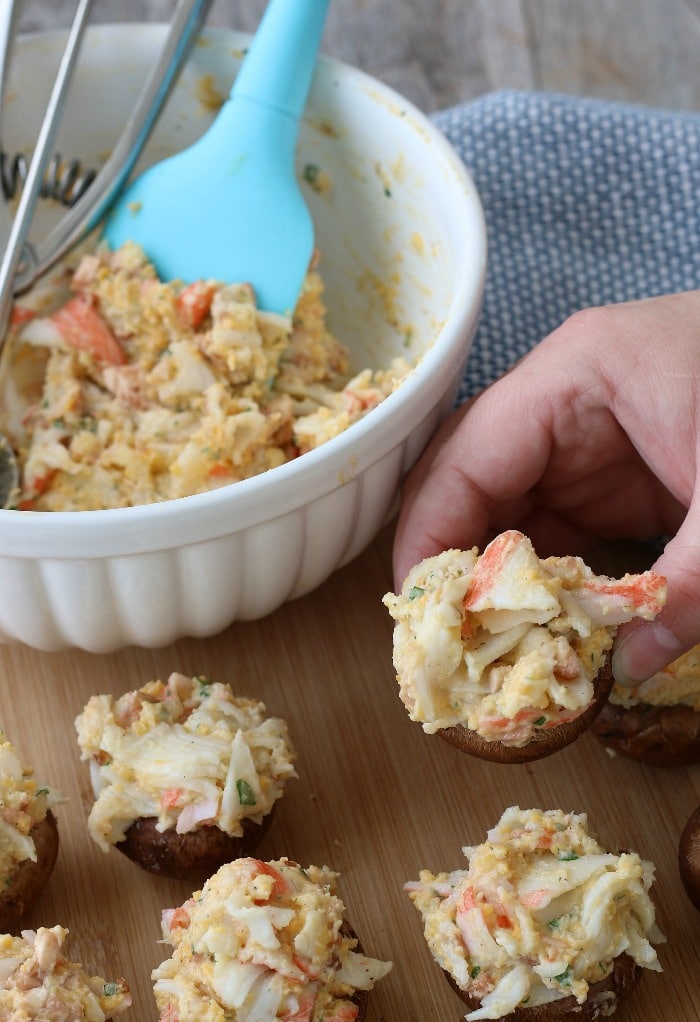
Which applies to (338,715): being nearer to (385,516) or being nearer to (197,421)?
(385,516)

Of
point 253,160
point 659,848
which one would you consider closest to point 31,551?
point 253,160

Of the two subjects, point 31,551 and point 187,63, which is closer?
point 31,551

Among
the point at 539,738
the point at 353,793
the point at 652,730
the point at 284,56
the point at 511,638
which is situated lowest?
the point at 353,793

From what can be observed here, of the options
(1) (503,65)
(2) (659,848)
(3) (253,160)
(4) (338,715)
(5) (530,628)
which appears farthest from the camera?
(1) (503,65)

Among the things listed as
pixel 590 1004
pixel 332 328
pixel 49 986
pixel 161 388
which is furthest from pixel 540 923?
pixel 332 328

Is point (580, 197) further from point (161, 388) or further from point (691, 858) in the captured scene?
point (691, 858)

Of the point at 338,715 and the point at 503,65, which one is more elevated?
the point at 503,65

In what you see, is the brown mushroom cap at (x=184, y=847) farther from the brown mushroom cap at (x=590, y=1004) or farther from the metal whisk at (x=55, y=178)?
the metal whisk at (x=55, y=178)
